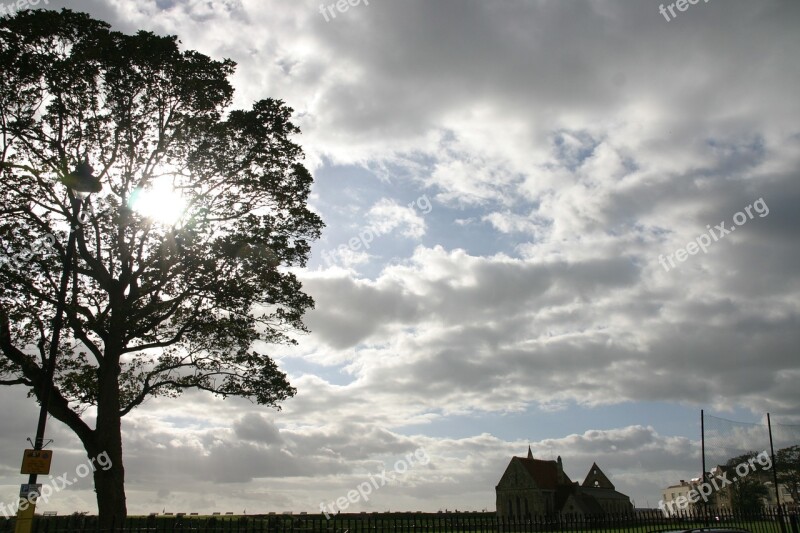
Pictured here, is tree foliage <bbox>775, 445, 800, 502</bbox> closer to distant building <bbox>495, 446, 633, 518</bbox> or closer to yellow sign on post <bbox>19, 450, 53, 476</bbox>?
distant building <bbox>495, 446, 633, 518</bbox>

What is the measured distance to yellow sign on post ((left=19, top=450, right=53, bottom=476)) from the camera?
13203 mm

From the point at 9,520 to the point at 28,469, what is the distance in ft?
44.3

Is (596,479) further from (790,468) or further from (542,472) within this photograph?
(790,468)

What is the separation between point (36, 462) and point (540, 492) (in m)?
82.4

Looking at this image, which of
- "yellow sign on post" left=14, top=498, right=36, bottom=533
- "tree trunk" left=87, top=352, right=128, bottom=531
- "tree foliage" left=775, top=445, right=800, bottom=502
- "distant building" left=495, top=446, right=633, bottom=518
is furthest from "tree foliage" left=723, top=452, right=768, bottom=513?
"yellow sign on post" left=14, top=498, right=36, bottom=533

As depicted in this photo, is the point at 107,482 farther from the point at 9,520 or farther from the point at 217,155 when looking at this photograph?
the point at 217,155

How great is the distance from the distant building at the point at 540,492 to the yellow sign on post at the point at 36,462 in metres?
79.5

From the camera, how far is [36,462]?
1336 centimetres

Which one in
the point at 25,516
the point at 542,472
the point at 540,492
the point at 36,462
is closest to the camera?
the point at 25,516

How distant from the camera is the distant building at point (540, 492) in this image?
8606 cm

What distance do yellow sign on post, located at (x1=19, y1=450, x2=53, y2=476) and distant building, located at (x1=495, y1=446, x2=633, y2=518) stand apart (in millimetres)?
79450

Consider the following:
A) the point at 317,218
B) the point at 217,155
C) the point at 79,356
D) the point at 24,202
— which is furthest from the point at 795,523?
the point at 24,202

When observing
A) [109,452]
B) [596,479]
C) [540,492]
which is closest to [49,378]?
[109,452]

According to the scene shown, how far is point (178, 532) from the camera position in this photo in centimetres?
1681
